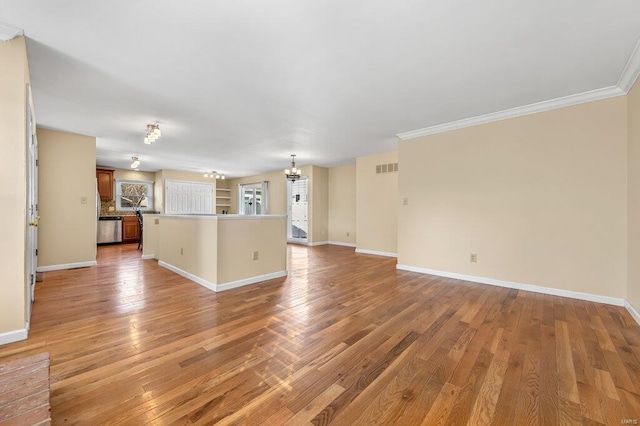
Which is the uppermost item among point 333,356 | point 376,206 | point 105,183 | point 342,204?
point 105,183

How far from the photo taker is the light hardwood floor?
146cm

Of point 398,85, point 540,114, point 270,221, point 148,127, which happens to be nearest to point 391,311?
point 270,221

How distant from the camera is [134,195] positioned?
9.23 metres

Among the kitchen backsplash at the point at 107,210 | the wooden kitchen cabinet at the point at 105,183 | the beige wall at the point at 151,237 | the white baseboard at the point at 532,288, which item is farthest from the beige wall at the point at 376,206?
the kitchen backsplash at the point at 107,210

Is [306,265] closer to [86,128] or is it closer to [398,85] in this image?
[398,85]

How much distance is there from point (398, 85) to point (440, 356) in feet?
9.13

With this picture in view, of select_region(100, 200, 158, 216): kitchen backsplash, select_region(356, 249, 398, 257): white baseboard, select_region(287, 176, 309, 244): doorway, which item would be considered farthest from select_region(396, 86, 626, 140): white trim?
select_region(100, 200, 158, 216): kitchen backsplash

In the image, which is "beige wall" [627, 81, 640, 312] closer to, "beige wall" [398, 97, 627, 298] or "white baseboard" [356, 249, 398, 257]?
"beige wall" [398, 97, 627, 298]

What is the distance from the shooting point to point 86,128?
4.58 meters

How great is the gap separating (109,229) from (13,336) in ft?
23.5

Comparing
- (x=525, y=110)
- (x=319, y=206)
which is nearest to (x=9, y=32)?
(x=525, y=110)

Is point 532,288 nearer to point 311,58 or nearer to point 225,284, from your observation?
point 311,58

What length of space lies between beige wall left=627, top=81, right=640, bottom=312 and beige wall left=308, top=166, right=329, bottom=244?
6413mm

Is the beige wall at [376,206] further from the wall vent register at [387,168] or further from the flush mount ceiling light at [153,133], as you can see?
the flush mount ceiling light at [153,133]
